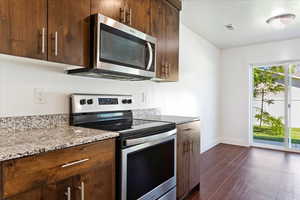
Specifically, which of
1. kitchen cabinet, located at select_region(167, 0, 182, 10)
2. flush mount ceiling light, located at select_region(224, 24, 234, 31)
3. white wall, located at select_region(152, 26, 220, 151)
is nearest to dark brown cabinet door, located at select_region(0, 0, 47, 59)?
kitchen cabinet, located at select_region(167, 0, 182, 10)

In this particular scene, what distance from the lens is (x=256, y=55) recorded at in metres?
4.52

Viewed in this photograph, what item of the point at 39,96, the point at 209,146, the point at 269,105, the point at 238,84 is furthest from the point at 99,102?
the point at 269,105

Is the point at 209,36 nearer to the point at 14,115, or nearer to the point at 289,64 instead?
the point at 289,64

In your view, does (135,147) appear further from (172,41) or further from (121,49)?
(172,41)

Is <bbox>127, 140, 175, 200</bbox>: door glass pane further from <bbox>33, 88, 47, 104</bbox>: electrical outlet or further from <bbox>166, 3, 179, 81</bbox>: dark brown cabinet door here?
<bbox>166, 3, 179, 81</bbox>: dark brown cabinet door

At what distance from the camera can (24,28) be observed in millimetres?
1108

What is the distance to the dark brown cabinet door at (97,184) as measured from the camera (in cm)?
114

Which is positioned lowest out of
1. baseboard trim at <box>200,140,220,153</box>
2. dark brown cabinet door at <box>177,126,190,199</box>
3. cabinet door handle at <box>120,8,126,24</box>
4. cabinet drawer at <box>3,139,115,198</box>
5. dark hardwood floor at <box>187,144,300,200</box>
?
dark hardwood floor at <box>187,144,300,200</box>

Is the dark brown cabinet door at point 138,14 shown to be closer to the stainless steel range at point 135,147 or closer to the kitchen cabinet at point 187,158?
the stainless steel range at point 135,147

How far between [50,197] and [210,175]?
245cm

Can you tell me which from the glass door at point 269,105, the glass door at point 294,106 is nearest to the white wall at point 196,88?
the glass door at point 269,105

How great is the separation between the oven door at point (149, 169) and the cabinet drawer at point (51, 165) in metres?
0.21

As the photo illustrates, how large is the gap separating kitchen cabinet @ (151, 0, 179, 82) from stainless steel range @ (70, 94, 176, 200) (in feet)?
1.86

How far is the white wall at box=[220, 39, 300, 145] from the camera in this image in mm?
4430
